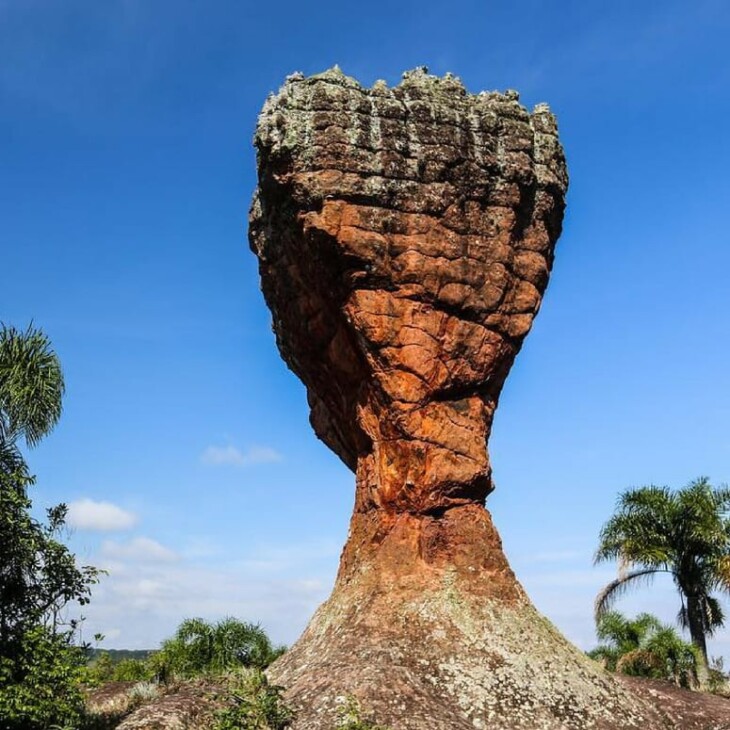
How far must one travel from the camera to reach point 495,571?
1975cm

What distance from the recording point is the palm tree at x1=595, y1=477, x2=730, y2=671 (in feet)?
98.0

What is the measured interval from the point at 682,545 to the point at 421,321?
1526 cm

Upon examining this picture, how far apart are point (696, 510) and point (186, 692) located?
19608 mm

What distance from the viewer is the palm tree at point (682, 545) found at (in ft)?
98.0

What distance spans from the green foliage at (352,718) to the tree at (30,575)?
6159 mm

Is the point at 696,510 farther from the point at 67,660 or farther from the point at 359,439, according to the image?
the point at 67,660

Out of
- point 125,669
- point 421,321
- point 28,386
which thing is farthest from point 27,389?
point 125,669

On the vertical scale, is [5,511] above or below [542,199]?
below

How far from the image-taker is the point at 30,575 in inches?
792

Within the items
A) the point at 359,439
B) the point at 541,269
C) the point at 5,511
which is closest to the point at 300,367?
the point at 359,439

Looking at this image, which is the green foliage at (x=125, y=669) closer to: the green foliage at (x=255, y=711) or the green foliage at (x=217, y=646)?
the green foliage at (x=217, y=646)

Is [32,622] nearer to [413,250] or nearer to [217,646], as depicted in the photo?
[413,250]

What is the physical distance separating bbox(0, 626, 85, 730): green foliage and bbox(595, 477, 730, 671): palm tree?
18.9m

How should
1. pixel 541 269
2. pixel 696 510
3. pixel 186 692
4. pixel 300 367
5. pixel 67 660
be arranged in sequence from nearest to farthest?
pixel 186 692 → pixel 67 660 → pixel 541 269 → pixel 300 367 → pixel 696 510
